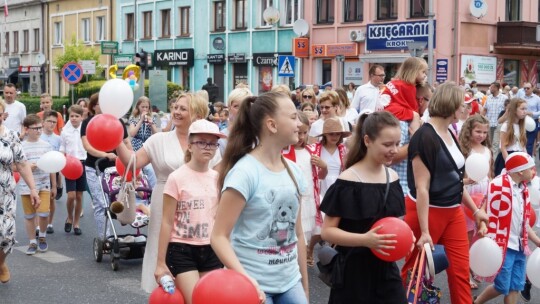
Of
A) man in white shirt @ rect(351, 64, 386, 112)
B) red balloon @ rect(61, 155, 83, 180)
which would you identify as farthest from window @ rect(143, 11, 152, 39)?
red balloon @ rect(61, 155, 83, 180)

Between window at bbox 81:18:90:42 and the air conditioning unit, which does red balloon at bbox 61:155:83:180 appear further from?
window at bbox 81:18:90:42

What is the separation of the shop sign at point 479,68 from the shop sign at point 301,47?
25.2 ft

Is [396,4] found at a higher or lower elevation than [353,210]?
higher

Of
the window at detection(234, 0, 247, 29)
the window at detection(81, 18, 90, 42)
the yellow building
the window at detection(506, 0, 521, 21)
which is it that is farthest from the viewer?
the window at detection(81, 18, 90, 42)

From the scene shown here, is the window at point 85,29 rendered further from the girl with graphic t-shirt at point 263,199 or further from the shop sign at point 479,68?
the girl with graphic t-shirt at point 263,199

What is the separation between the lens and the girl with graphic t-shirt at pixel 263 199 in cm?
431

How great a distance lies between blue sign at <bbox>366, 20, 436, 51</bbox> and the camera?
3172 centimetres

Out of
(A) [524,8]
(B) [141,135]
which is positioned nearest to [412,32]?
(A) [524,8]

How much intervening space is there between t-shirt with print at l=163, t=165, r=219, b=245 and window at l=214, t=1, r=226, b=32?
37.2 meters

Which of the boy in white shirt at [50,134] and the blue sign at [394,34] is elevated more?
the blue sign at [394,34]

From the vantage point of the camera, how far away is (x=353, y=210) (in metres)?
4.96

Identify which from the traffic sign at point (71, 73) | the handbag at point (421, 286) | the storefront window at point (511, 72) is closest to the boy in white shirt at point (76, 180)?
the handbag at point (421, 286)

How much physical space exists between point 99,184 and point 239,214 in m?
5.98

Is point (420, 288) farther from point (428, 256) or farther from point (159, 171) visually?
point (159, 171)
